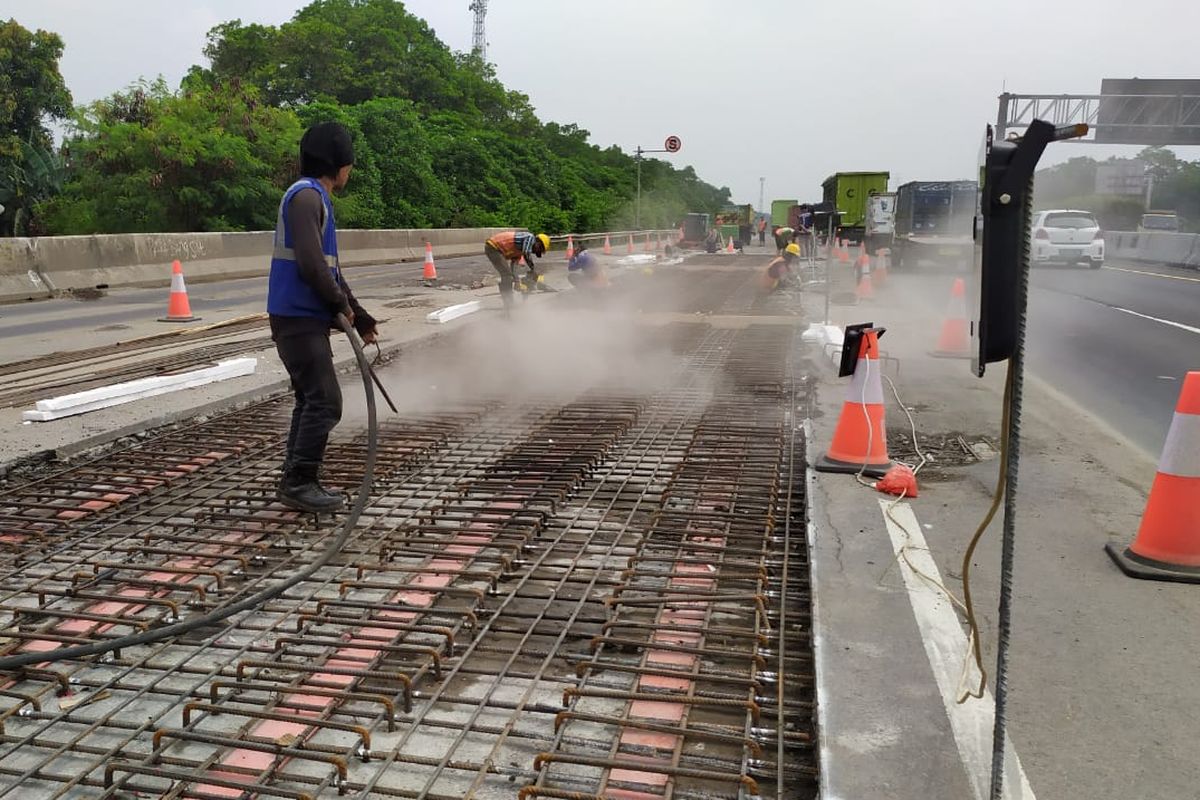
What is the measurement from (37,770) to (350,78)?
161 ft

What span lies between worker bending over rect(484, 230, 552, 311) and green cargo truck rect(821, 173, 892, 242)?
89.3 feet

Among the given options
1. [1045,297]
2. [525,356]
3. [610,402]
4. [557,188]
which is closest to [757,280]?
[1045,297]

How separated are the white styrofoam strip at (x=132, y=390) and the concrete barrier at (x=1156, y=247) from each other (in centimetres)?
2850

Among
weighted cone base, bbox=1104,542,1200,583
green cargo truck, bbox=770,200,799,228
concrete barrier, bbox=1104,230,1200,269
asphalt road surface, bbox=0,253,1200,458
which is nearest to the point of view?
weighted cone base, bbox=1104,542,1200,583

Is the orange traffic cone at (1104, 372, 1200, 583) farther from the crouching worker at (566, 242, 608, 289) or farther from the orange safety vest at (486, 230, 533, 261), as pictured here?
the crouching worker at (566, 242, 608, 289)

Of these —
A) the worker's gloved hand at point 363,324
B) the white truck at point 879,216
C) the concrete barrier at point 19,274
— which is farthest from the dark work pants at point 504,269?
the white truck at point 879,216

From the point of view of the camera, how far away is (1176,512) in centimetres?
399

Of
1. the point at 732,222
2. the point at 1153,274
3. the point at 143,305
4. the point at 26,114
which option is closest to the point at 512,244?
the point at 143,305

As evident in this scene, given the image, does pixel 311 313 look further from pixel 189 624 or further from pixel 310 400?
pixel 189 624

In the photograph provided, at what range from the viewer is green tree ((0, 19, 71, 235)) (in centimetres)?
2541

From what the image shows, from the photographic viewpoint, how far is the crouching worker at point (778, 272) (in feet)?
63.4

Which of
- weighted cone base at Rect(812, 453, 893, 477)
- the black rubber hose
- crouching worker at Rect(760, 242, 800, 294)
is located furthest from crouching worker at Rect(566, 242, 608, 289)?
the black rubber hose

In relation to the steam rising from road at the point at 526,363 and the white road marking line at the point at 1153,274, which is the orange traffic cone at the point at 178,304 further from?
the white road marking line at the point at 1153,274

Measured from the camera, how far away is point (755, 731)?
8.91 ft
